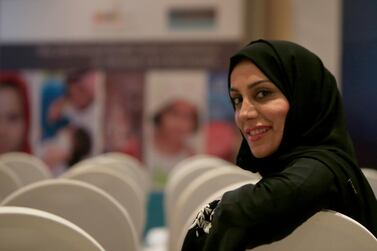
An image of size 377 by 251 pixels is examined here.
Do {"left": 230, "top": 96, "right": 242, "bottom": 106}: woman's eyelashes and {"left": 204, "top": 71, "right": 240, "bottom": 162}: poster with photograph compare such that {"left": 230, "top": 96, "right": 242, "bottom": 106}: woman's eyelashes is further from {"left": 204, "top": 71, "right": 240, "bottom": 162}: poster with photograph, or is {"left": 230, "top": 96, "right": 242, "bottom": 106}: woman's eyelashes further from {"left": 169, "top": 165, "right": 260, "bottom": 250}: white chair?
{"left": 204, "top": 71, "right": 240, "bottom": 162}: poster with photograph

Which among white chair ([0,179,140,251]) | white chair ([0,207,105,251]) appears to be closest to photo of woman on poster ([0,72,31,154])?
white chair ([0,179,140,251])

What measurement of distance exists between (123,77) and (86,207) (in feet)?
17.2

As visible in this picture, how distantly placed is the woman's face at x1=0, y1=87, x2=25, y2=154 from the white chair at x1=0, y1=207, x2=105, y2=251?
6342 millimetres

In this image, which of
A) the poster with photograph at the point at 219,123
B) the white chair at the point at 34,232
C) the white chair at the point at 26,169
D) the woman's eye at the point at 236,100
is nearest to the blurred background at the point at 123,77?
the poster with photograph at the point at 219,123

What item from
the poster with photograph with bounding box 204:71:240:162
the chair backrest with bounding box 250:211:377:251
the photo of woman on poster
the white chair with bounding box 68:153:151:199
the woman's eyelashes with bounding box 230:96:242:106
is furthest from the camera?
the photo of woman on poster

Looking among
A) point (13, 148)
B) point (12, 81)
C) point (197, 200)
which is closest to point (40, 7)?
point (12, 81)

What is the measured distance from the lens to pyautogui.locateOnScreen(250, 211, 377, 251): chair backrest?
109 cm

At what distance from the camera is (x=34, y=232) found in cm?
95

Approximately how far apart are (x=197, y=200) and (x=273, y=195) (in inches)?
39.8

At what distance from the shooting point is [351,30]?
4039 mm

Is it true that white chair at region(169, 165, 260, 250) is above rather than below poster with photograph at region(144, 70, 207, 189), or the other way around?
above

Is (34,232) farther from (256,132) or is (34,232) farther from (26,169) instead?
(26,169)

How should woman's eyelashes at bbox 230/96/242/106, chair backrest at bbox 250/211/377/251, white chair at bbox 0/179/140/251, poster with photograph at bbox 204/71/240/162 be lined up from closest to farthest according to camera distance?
chair backrest at bbox 250/211/377/251, woman's eyelashes at bbox 230/96/242/106, white chair at bbox 0/179/140/251, poster with photograph at bbox 204/71/240/162

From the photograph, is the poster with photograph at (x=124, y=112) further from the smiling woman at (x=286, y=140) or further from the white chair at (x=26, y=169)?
the smiling woman at (x=286, y=140)
